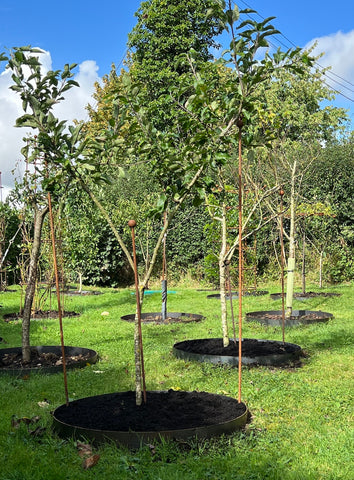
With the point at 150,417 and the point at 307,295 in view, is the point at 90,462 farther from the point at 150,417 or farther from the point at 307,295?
the point at 307,295

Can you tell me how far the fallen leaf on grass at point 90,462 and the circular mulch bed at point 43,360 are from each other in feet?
8.04

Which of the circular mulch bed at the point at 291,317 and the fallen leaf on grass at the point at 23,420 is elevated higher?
the circular mulch bed at the point at 291,317

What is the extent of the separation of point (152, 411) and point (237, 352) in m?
2.20

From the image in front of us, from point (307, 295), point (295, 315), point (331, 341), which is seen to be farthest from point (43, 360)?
point (307, 295)

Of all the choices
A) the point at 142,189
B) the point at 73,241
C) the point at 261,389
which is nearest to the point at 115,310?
the point at 73,241

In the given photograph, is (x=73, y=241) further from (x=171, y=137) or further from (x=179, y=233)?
(x=171, y=137)

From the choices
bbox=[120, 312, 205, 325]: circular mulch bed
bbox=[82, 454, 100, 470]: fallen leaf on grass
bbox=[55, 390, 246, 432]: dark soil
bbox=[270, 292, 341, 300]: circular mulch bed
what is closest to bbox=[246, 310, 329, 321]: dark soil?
bbox=[120, 312, 205, 325]: circular mulch bed

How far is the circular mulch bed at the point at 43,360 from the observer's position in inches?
212

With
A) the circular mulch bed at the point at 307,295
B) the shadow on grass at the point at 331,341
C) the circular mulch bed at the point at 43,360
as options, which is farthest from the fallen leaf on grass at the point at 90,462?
the circular mulch bed at the point at 307,295

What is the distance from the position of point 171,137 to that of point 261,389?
2.36m

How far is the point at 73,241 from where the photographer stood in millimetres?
13469

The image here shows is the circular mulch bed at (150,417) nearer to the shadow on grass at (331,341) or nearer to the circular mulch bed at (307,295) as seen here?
the shadow on grass at (331,341)

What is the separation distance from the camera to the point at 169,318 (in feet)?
31.2

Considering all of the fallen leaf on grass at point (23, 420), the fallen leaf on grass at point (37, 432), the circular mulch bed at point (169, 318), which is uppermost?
the circular mulch bed at point (169, 318)
